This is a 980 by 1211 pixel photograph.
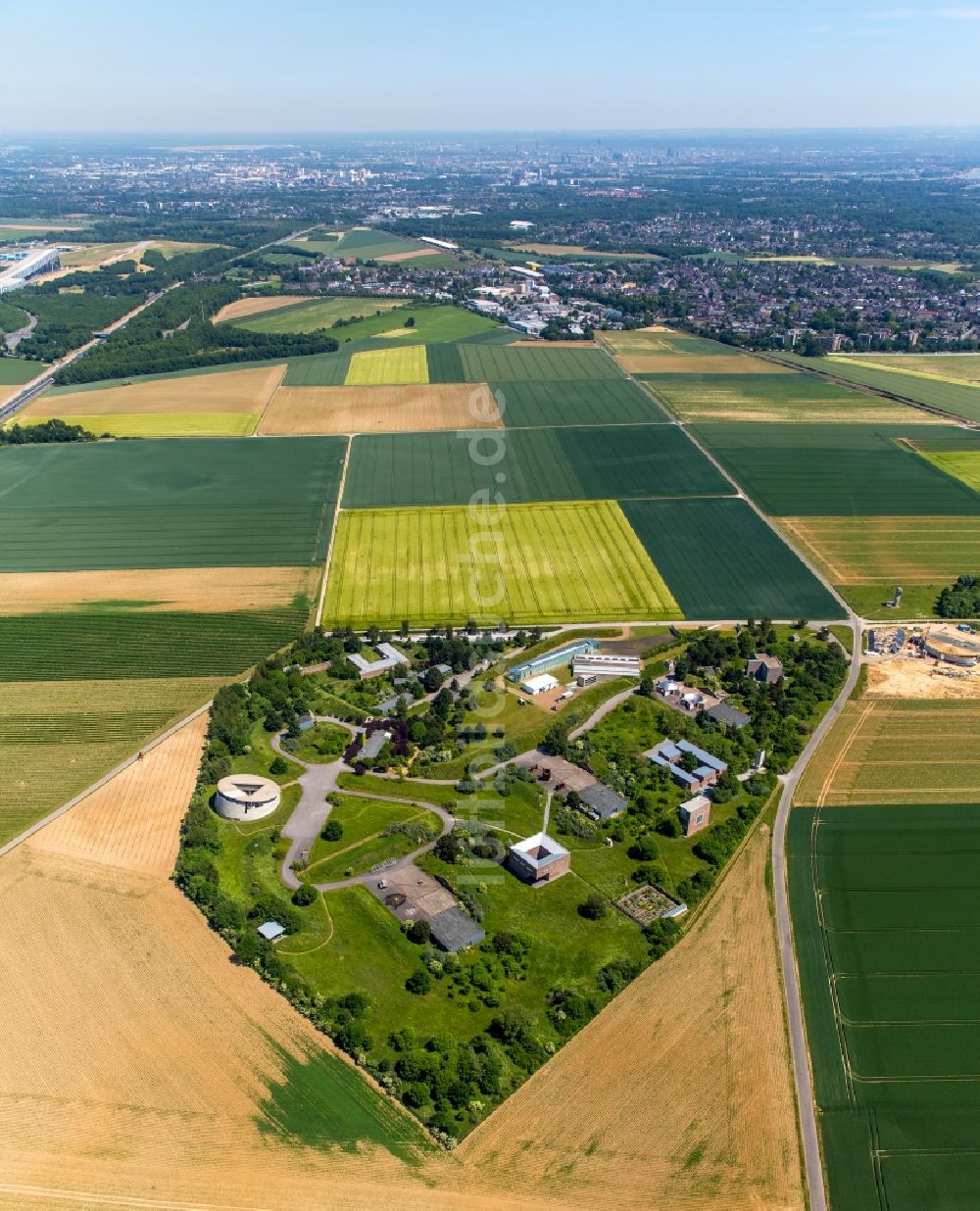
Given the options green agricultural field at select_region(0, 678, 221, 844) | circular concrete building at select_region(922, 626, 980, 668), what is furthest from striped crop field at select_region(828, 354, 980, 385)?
green agricultural field at select_region(0, 678, 221, 844)

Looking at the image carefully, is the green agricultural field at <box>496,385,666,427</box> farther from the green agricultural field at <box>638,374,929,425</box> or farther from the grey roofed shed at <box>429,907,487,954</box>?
the grey roofed shed at <box>429,907,487,954</box>

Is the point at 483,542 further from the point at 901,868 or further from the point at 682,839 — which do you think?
the point at 901,868

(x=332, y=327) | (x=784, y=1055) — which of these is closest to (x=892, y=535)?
(x=784, y=1055)

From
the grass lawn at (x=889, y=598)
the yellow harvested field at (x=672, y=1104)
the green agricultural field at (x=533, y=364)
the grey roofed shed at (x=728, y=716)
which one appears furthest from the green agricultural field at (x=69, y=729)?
the green agricultural field at (x=533, y=364)

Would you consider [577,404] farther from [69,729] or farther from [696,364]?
[69,729]

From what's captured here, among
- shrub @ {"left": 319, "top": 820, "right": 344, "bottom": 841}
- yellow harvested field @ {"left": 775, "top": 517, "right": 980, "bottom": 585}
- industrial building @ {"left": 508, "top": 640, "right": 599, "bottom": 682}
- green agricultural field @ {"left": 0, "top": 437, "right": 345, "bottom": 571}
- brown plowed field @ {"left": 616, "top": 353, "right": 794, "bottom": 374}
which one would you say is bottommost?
shrub @ {"left": 319, "top": 820, "right": 344, "bottom": 841}

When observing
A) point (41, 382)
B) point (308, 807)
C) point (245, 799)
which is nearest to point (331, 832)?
point (308, 807)
